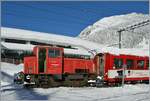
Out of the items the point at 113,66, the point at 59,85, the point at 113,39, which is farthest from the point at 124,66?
the point at 113,39

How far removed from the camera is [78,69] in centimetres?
2378

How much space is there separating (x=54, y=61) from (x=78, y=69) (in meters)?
2.21

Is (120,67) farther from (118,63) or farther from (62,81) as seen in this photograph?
(62,81)

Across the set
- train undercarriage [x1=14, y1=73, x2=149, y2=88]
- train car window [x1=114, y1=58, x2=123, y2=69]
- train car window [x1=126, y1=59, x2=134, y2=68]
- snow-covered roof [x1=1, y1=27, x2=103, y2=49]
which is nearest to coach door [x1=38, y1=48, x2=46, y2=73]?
train undercarriage [x1=14, y1=73, x2=149, y2=88]

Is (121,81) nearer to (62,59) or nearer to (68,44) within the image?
(62,59)

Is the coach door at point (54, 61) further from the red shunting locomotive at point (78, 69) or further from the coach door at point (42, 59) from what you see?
the coach door at point (42, 59)

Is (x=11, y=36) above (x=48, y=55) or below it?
above

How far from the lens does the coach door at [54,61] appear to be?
22.1 m

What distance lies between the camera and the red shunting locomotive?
859 inches

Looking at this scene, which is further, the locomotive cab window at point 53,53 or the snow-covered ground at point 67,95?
the locomotive cab window at point 53,53

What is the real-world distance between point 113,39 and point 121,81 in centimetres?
11273

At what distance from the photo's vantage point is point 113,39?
5418 inches

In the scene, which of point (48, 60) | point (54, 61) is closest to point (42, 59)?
point (48, 60)

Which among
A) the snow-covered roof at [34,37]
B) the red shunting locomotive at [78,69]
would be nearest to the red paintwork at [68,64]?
the red shunting locomotive at [78,69]
